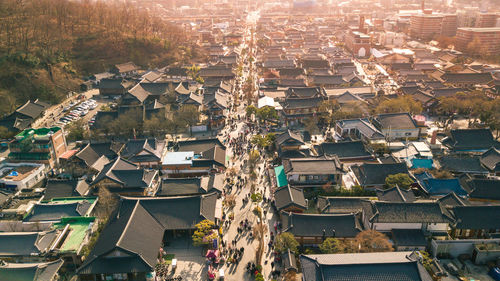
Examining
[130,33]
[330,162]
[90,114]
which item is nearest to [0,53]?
[90,114]

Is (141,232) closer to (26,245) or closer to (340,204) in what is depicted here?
(26,245)

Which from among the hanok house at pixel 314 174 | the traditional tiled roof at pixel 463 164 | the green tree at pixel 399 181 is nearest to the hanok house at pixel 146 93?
the hanok house at pixel 314 174

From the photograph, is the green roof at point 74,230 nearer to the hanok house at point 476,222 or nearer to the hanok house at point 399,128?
the hanok house at point 476,222

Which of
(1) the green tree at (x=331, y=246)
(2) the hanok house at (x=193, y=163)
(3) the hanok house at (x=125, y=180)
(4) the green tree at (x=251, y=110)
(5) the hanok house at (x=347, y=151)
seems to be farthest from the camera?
(4) the green tree at (x=251, y=110)

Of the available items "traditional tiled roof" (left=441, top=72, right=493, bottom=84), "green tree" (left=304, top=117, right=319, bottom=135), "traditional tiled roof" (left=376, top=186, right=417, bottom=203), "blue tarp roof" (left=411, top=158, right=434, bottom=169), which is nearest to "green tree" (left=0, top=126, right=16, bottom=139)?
"green tree" (left=304, top=117, right=319, bottom=135)

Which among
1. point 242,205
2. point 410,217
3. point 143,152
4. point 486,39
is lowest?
point 242,205

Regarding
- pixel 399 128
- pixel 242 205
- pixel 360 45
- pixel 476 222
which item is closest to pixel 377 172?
pixel 476 222

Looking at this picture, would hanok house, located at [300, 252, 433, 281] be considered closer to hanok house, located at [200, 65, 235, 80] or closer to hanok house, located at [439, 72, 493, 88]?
hanok house, located at [439, 72, 493, 88]
